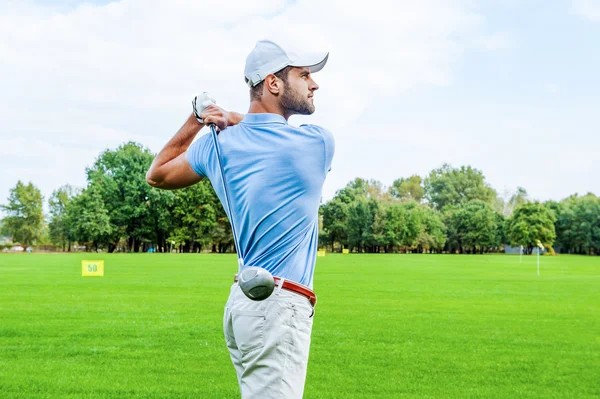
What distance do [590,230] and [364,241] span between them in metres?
39.1

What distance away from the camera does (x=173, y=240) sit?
103250 mm

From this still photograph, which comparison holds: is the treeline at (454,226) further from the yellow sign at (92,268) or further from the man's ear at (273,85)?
the man's ear at (273,85)

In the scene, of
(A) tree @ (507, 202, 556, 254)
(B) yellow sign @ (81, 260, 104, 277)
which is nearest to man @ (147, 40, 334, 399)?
(B) yellow sign @ (81, 260, 104, 277)

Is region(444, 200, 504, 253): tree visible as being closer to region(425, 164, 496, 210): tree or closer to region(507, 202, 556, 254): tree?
region(507, 202, 556, 254): tree

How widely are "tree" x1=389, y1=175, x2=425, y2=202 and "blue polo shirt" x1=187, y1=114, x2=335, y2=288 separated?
167 meters

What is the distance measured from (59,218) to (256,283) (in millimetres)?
135895

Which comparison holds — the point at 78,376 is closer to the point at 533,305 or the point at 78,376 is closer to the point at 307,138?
the point at 307,138

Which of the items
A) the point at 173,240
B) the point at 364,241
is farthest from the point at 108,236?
the point at 364,241

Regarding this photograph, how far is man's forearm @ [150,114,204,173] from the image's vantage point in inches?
141

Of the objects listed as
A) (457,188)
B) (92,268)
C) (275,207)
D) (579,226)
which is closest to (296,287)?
(275,207)

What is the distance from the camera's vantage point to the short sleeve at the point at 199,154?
3.35 metres

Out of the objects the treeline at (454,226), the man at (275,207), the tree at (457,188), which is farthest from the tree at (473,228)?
the man at (275,207)

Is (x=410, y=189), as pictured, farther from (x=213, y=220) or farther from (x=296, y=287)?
(x=296, y=287)

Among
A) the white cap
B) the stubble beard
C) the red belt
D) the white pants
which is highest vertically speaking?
the white cap
